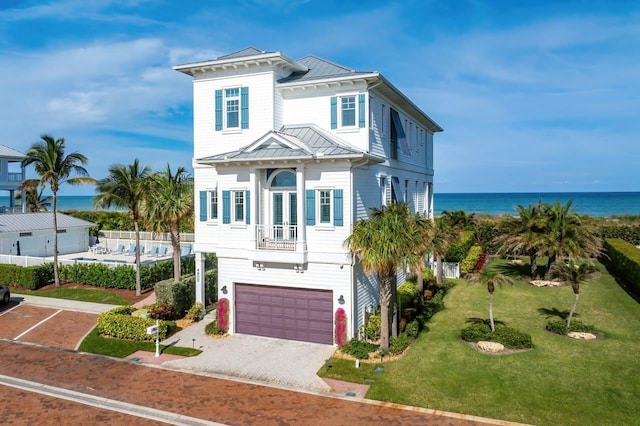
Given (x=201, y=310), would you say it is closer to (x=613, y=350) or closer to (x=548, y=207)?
(x=613, y=350)

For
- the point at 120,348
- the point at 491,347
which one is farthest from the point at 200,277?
the point at 491,347

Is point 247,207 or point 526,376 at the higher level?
point 247,207

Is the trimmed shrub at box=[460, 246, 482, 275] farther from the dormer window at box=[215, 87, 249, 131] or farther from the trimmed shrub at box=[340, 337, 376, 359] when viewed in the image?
the dormer window at box=[215, 87, 249, 131]

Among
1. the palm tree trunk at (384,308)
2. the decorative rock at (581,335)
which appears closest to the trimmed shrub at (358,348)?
the palm tree trunk at (384,308)

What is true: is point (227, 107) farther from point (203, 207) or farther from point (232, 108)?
point (203, 207)

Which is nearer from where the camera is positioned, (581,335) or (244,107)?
(581,335)

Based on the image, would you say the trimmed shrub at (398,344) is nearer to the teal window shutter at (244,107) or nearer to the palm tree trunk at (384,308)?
the palm tree trunk at (384,308)

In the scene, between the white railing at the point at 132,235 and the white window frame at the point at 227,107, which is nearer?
the white window frame at the point at 227,107
